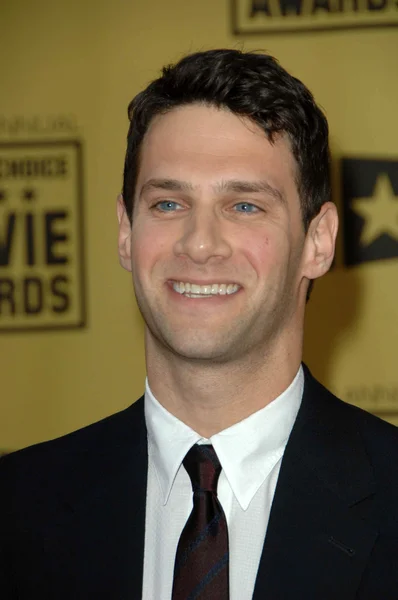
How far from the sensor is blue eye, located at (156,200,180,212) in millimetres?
1996

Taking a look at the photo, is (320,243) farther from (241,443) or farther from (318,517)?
(318,517)

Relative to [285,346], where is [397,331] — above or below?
below

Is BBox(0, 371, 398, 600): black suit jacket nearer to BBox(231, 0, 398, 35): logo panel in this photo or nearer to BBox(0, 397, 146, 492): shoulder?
BBox(0, 397, 146, 492): shoulder

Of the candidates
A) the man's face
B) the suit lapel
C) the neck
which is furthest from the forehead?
the suit lapel

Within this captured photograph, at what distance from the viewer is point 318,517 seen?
187cm

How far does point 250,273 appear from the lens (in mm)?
1954

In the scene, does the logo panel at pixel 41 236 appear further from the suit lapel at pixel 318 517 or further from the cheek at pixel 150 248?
the suit lapel at pixel 318 517

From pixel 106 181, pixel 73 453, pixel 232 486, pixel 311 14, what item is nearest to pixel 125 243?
pixel 73 453

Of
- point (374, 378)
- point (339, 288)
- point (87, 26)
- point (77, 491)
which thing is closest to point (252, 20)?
point (87, 26)

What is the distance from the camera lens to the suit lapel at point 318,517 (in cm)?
180

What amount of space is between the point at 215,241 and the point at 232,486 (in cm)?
46

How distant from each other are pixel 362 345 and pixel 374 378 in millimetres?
119

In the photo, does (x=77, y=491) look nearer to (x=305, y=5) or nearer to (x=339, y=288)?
(x=339, y=288)

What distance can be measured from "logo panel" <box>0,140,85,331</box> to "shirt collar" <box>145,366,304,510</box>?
63.6 inches
